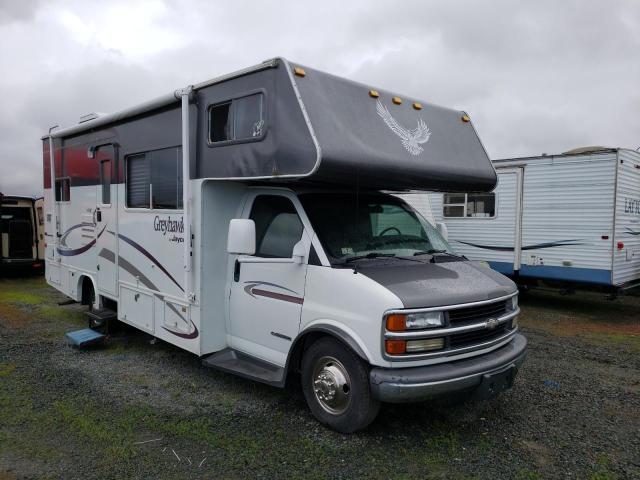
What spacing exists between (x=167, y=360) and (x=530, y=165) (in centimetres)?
738

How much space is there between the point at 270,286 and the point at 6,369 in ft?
11.1

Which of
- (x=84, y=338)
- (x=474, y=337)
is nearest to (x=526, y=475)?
(x=474, y=337)

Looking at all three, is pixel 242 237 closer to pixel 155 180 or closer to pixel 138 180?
pixel 155 180

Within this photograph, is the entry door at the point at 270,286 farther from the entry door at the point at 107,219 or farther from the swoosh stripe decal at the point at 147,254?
the entry door at the point at 107,219

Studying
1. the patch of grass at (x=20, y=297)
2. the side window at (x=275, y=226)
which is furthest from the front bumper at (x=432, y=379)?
the patch of grass at (x=20, y=297)

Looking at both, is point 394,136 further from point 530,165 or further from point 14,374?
point 530,165

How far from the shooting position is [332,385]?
417cm

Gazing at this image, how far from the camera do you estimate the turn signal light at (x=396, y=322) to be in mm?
3775

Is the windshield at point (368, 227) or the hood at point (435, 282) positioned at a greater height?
the windshield at point (368, 227)

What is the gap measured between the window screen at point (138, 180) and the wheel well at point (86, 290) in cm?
196

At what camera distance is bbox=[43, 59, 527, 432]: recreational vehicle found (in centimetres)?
397

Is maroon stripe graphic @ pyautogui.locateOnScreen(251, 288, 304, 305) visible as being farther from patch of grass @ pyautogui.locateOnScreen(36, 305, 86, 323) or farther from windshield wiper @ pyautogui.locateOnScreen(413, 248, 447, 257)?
patch of grass @ pyautogui.locateOnScreen(36, 305, 86, 323)

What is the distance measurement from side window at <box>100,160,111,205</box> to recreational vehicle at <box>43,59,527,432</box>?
30cm

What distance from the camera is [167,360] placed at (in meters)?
6.24
